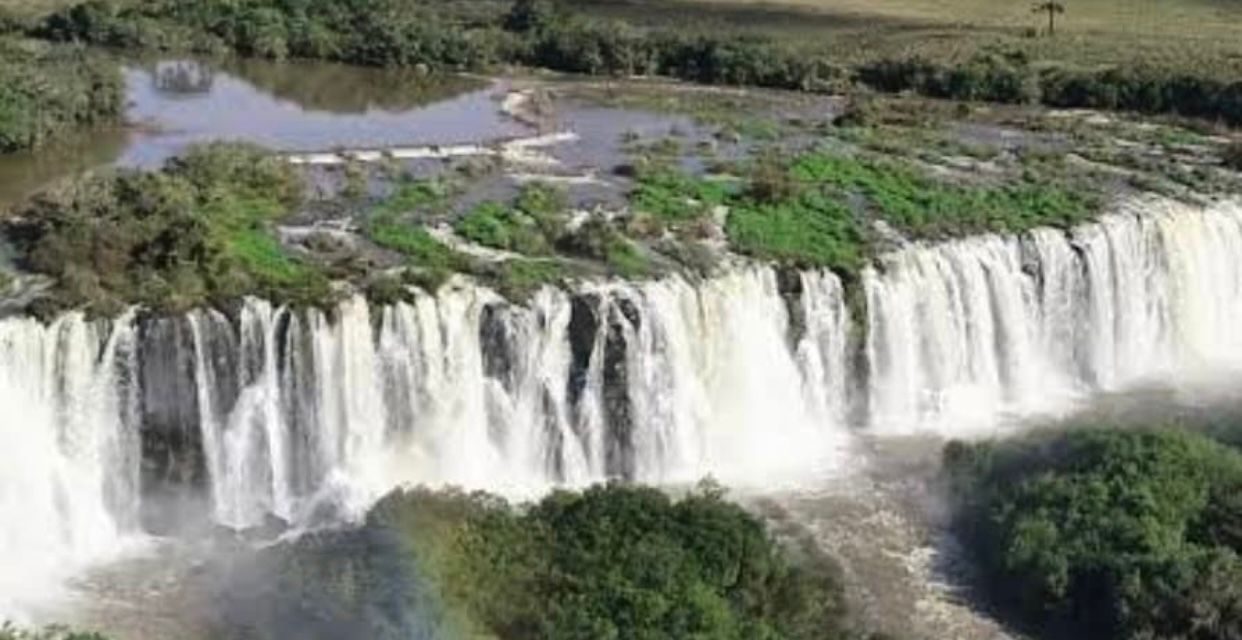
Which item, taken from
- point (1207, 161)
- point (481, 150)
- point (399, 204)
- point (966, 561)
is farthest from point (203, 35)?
point (966, 561)

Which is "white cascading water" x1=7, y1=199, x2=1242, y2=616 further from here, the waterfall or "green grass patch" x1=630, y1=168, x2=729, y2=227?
"green grass patch" x1=630, y1=168, x2=729, y2=227

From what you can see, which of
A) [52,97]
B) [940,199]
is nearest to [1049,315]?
[940,199]

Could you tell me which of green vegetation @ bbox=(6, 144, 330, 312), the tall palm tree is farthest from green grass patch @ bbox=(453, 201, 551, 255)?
the tall palm tree

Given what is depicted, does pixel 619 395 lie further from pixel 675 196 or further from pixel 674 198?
pixel 675 196

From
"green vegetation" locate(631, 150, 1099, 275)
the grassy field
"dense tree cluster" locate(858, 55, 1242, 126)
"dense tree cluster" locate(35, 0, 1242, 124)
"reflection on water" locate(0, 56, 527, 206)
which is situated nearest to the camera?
"green vegetation" locate(631, 150, 1099, 275)

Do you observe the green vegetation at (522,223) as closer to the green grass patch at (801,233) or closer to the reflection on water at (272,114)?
the green grass patch at (801,233)

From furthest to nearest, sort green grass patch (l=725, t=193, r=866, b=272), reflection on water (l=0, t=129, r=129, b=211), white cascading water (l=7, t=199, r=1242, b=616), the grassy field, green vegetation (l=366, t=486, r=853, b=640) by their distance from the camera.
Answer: the grassy field → reflection on water (l=0, t=129, r=129, b=211) → green grass patch (l=725, t=193, r=866, b=272) → white cascading water (l=7, t=199, r=1242, b=616) → green vegetation (l=366, t=486, r=853, b=640)
